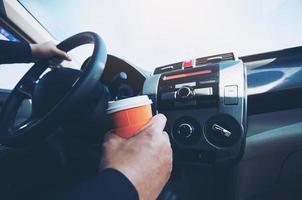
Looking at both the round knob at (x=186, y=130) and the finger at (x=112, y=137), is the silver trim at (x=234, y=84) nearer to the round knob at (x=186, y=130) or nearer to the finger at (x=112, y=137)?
the round knob at (x=186, y=130)

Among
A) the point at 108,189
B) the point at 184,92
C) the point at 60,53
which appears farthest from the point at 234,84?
the point at 60,53

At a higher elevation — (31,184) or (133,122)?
(133,122)

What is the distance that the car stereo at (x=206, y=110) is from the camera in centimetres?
85

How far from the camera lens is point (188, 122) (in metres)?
0.93

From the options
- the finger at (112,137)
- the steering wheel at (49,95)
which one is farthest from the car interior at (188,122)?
the finger at (112,137)

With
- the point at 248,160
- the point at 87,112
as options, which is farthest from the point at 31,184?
the point at 248,160

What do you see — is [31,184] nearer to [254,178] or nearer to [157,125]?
[157,125]

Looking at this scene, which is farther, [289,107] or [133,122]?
[289,107]

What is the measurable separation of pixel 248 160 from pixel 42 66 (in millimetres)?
942

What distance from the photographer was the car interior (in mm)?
809

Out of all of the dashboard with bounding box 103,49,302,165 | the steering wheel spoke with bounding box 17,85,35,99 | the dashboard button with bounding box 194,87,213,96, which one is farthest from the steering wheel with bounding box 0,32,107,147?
the dashboard button with bounding box 194,87,213,96

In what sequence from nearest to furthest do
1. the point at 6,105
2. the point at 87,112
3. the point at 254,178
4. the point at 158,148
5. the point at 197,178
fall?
the point at 158,148, the point at 87,112, the point at 6,105, the point at 254,178, the point at 197,178

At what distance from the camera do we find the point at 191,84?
0.95m

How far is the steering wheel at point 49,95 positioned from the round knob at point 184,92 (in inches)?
13.4
